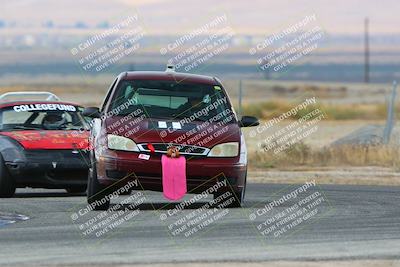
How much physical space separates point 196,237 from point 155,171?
2179mm

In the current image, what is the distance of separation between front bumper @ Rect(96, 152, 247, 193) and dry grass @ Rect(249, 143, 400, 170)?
10258 millimetres

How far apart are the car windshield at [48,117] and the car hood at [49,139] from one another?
18.1 inches

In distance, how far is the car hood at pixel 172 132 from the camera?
13254 millimetres

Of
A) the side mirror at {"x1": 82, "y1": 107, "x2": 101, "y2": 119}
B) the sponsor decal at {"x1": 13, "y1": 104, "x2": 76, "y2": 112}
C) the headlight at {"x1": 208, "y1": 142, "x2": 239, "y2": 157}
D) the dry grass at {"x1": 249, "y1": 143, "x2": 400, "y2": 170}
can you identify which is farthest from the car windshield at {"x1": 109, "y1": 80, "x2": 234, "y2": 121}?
the dry grass at {"x1": 249, "y1": 143, "x2": 400, "y2": 170}

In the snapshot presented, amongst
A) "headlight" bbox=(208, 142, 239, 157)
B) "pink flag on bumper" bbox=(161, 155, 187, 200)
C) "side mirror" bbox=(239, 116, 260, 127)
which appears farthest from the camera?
"side mirror" bbox=(239, 116, 260, 127)

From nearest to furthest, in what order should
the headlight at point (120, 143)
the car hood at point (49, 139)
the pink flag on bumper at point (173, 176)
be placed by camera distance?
the pink flag on bumper at point (173, 176) → the headlight at point (120, 143) → the car hood at point (49, 139)

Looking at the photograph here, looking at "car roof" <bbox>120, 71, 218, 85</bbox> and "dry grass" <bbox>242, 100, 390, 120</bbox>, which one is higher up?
"car roof" <bbox>120, 71, 218, 85</bbox>

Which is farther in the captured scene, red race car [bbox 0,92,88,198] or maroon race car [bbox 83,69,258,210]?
red race car [bbox 0,92,88,198]

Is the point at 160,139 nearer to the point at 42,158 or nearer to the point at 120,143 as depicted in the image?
the point at 120,143

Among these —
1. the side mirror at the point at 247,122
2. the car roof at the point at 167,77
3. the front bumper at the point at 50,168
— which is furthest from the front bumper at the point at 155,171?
the front bumper at the point at 50,168

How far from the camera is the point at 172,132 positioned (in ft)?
43.9

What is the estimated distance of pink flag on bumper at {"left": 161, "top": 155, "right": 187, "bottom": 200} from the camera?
43.0 ft

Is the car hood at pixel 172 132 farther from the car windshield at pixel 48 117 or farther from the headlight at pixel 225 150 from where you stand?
the car windshield at pixel 48 117

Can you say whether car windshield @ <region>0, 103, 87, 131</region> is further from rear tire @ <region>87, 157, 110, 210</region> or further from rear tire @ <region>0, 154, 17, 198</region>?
rear tire @ <region>87, 157, 110, 210</region>
